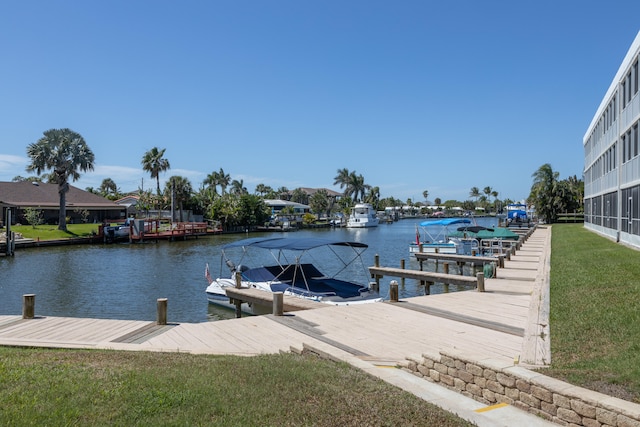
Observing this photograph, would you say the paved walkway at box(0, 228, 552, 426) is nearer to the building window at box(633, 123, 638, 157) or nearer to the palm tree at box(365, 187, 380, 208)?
the building window at box(633, 123, 638, 157)

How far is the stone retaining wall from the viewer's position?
5261 mm

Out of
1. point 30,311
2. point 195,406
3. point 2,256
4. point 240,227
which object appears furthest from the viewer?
point 240,227

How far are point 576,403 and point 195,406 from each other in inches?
175

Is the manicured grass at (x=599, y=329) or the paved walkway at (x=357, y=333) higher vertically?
the manicured grass at (x=599, y=329)

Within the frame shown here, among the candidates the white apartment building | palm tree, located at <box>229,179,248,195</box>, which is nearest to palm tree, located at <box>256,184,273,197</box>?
palm tree, located at <box>229,179,248,195</box>

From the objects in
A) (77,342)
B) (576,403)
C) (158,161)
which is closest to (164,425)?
(576,403)

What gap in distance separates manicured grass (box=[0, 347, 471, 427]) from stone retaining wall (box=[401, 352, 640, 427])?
1.34 metres

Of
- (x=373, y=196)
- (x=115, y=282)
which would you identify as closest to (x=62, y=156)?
(x=115, y=282)

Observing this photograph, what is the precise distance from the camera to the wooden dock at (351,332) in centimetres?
1038

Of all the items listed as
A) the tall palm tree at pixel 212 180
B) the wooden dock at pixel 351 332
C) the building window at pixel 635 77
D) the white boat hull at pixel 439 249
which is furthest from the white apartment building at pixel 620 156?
the tall palm tree at pixel 212 180

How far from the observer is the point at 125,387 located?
20.1ft

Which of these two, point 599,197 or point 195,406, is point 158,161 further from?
point 195,406

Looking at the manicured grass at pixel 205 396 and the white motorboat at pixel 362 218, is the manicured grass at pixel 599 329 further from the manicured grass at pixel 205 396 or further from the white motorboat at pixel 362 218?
the white motorboat at pixel 362 218

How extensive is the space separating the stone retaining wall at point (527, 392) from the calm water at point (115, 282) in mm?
14292
